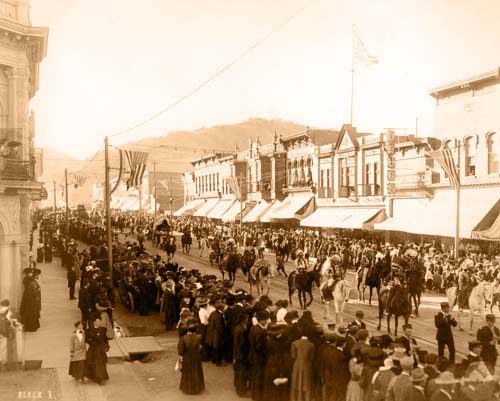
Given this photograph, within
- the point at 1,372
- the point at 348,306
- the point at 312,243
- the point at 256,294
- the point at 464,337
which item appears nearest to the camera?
the point at 1,372

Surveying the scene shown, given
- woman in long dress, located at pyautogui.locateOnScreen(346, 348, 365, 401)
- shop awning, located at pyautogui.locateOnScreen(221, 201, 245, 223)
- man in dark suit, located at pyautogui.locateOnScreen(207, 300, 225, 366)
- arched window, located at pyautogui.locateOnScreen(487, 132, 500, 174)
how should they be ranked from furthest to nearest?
shop awning, located at pyautogui.locateOnScreen(221, 201, 245, 223)
arched window, located at pyautogui.locateOnScreen(487, 132, 500, 174)
man in dark suit, located at pyautogui.locateOnScreen(207, 300, 225, 366)
woman in long dress, located at pyautogui.locateOnScreen(346, 348, 365, 401)

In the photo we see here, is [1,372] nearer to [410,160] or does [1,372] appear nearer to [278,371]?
[278,371]

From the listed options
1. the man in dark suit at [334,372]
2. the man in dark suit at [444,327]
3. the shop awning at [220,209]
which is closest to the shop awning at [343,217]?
the shop awning at [220,209]

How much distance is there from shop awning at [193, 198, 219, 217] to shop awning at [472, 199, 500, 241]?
4055 centimetres

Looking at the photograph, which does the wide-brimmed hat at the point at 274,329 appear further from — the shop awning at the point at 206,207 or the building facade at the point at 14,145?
the shop awning at the point at 206,207

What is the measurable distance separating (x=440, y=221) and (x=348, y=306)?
10.8 metres

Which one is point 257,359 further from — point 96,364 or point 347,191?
point 347,191

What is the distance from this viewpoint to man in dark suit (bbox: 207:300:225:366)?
14.3 metres

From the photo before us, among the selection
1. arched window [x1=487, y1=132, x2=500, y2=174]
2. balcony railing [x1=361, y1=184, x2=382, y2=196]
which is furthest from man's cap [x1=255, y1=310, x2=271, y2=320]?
balcony railing [x1=361, y1=184, x2=382, y2=196]

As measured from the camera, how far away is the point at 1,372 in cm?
1395

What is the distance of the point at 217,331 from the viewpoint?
14.2m

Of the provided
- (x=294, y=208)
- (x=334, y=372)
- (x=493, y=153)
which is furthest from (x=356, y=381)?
(x=294, y=208)

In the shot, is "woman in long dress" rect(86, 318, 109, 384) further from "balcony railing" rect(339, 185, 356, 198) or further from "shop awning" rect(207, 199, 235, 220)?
"shop awning" rect(207, 199, 235, 220)

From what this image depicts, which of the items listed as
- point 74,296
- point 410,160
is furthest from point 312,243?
point 74,296
